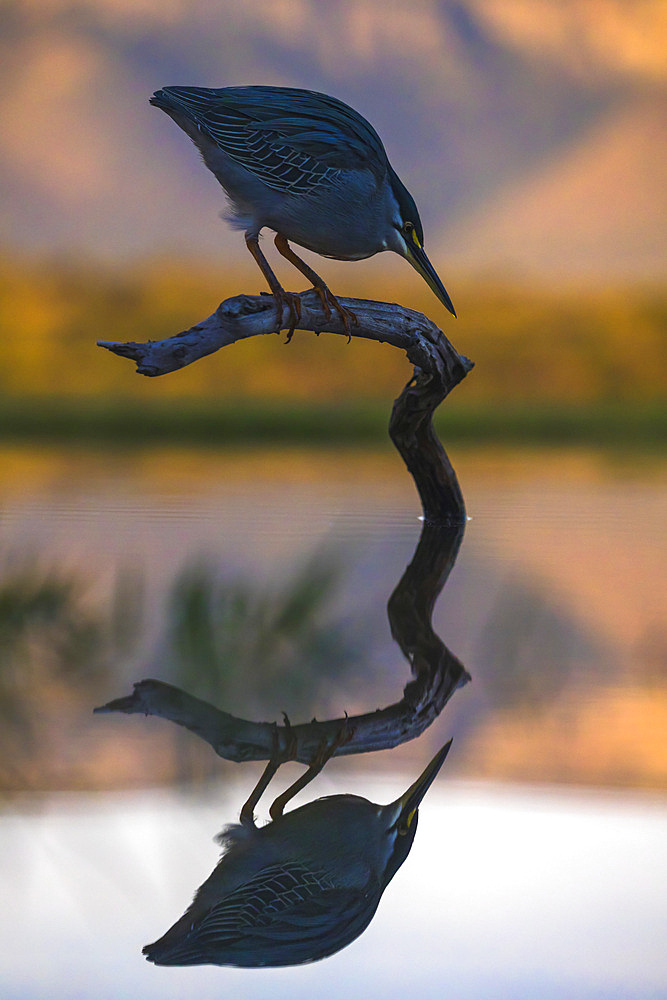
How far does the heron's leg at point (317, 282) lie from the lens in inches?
168

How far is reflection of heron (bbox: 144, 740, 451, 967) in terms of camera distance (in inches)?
51.7

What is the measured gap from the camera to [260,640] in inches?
115

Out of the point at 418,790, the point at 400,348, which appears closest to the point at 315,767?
the point at 418,790

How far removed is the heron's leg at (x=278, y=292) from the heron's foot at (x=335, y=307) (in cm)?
13

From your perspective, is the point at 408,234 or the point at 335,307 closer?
the point at 408,234

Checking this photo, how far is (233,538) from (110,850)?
3928 mm

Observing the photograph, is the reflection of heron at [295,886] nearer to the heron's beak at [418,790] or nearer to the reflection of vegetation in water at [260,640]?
the heron's beak at [418,790]

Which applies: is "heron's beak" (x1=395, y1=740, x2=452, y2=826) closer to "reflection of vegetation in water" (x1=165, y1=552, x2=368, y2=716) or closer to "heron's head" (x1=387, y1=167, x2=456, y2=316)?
"reflection of vegetation in water" (x1=165, y1=552, x2=368, y2=716)

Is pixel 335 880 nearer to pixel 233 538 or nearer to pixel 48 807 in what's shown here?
pixel 48 807

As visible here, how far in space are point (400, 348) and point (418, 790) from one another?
376 cm

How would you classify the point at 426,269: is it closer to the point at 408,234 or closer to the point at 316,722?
the point at 408,234

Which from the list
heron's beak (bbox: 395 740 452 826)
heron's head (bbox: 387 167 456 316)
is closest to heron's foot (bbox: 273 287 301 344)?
→ heron's head (bbox: 387 167 456 316)

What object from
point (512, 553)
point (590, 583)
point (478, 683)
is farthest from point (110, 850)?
point (512, 553)

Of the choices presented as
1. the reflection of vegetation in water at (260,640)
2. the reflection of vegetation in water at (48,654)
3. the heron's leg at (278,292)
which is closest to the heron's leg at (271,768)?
the reflection of vegetation in water at (260,640)
